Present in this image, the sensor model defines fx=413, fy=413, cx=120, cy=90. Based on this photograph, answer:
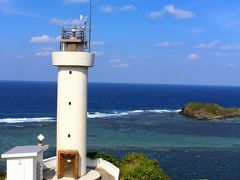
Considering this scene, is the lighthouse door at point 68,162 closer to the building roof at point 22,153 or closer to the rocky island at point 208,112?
the building roof at point 22,153

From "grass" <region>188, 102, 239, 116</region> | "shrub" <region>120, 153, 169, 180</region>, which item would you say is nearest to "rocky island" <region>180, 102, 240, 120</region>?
"grass" <region>188, 102, 239, 116</region>

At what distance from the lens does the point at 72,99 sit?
75.7ft

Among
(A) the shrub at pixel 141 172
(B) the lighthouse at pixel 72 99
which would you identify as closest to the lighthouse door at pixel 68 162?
(B) the lighthouse at pixel 72 99

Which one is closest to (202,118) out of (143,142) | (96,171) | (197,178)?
(143,142)

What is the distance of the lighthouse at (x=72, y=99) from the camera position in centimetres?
2306

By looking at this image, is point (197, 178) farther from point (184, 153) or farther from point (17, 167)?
point (17, 167)

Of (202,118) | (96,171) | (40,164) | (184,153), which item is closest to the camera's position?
(40,164)

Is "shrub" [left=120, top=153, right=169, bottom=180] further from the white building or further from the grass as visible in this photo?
the grass

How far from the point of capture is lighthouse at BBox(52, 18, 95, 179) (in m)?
23.1

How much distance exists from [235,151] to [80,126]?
3796 cm

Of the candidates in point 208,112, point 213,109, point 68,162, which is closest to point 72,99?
point 68,162

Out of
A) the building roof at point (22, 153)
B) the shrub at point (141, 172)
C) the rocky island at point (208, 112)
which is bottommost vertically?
the rocky island at point (208, 112)

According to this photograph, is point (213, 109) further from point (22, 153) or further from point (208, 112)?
point (22, 153)

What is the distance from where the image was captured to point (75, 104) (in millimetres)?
23094
